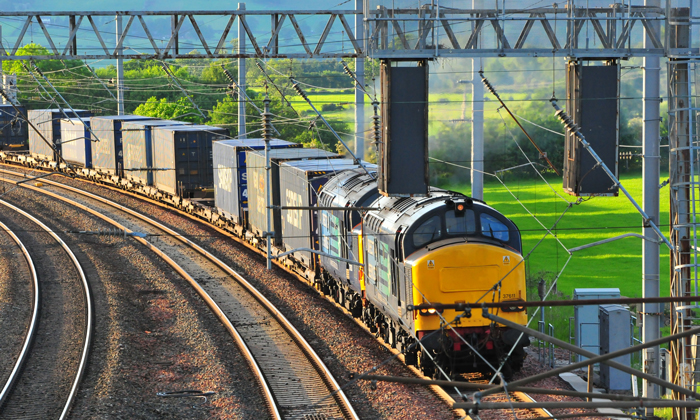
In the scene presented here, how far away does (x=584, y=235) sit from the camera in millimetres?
53875

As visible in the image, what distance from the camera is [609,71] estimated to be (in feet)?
52.4

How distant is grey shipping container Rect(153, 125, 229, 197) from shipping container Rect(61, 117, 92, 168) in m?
11.9

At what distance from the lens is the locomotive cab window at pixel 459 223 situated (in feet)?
53.7

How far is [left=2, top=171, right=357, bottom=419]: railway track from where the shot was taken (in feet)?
53.0

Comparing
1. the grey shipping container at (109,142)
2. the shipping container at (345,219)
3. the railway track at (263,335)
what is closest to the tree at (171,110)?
the grey shipping container at (109,142)

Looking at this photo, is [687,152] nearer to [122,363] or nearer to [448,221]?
[448,221]

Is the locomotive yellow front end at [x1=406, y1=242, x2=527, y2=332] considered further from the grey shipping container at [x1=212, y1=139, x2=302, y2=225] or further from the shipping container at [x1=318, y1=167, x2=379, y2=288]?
the grey shipping container at [x1=212, y1=139, x2=302, y2=225]

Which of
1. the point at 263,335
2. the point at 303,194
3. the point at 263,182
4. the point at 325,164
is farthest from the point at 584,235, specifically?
the point at 263,335

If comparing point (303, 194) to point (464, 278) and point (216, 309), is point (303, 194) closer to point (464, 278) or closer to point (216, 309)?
point (216, 309)

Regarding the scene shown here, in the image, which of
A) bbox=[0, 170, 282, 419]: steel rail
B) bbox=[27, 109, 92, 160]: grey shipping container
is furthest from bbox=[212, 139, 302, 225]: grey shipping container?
bbox=[27, 109, 92, 160]: grey shipping container

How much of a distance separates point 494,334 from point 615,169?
401cm

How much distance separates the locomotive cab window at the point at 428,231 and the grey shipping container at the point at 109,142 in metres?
32.9

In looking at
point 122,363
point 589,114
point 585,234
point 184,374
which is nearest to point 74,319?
point 122,363

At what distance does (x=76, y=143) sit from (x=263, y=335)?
36575mm
